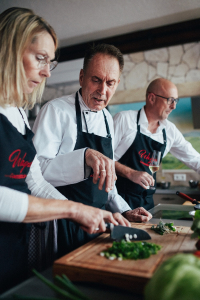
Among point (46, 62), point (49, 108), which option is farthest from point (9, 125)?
point (49, 108)

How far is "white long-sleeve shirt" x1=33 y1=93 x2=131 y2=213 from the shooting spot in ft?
4.96

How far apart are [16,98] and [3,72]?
0.36 feet

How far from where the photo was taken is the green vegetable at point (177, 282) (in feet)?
1.60

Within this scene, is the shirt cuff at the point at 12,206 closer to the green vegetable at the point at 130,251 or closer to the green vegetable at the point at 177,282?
the green vegetable at the point at 130,251

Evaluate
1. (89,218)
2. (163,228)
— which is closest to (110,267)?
(89,218)

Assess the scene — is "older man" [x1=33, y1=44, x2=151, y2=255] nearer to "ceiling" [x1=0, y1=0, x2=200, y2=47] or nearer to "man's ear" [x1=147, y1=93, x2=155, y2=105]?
"man's ear" [x1=147, y1=93, x2=155, y2=105]

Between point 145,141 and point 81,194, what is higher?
point 145,141

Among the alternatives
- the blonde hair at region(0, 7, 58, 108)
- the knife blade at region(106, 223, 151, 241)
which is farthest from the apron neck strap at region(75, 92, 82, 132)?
the knife blade at region(106, 223, 151, 241)

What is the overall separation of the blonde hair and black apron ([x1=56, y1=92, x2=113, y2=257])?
64 cm

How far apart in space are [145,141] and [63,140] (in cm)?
111

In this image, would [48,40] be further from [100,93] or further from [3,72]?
[100,93]

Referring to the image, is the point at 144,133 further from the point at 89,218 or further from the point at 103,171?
the point at 89,218

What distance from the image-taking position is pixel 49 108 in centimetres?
168

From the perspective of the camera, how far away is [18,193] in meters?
0.91
